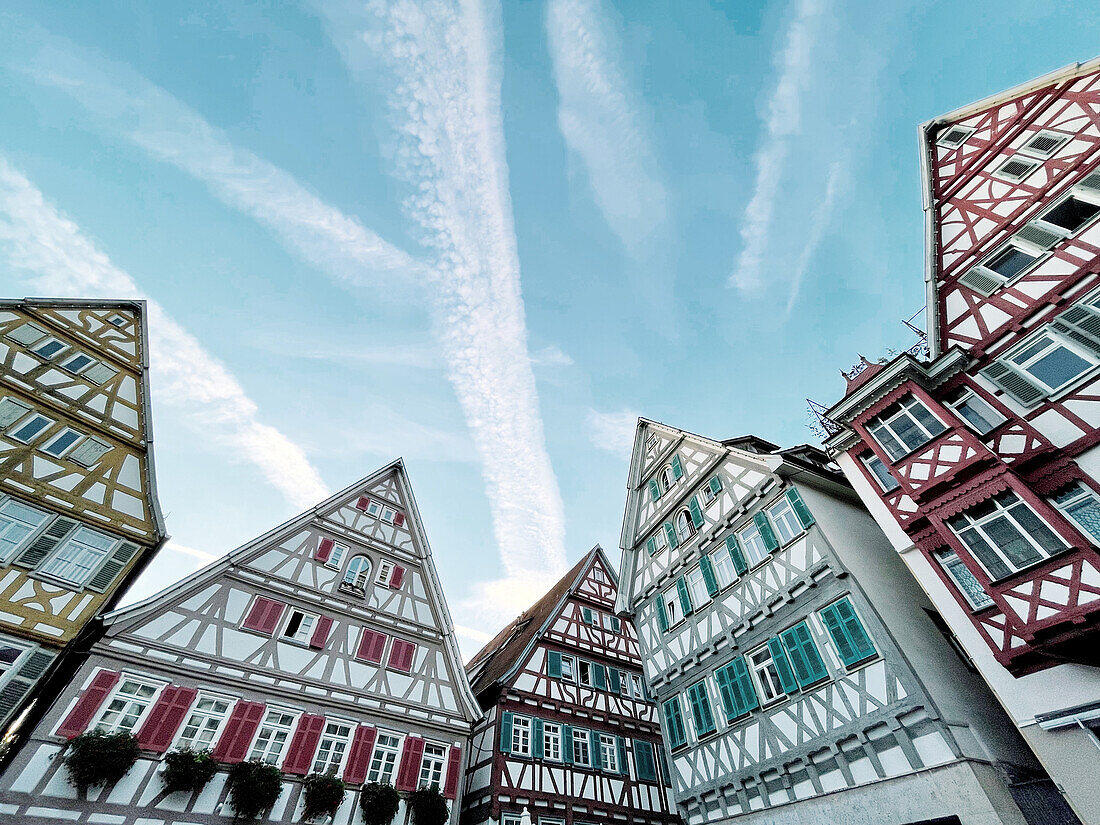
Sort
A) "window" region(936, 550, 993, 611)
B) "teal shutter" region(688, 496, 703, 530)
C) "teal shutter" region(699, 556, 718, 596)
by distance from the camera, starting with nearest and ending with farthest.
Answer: "window" region(936, 550, 993, 611)
"teal shutter" region(699, 556, 718, 596)
"teal shutter" region(688, 496, 703, 530)

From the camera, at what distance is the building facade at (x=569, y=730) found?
16.8 m

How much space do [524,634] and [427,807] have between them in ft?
30.5

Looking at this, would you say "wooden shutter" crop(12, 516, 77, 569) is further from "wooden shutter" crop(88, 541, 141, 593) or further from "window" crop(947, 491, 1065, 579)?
"window" crop(947, 491, 1065, 579)

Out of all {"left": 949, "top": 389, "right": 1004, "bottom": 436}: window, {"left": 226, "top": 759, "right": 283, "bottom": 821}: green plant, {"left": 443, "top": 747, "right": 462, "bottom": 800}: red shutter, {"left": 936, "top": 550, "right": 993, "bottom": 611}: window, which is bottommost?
{"left": 226, "top": 759, "right": 283, "bottom": 821}: green plant

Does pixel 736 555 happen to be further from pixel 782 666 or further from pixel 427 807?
pixel 427 807

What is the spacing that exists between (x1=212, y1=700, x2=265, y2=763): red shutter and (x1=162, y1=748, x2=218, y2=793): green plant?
0.75 m

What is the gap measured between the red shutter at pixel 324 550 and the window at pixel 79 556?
17.9 ft

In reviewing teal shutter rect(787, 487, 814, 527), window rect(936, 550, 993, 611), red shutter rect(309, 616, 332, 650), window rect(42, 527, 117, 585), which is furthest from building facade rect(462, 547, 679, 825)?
window rect(936, 550, 993, 611)

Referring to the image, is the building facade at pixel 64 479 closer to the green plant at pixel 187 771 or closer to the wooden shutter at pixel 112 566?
the wooden shutter at pixel 112 566

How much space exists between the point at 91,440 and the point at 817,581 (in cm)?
2029

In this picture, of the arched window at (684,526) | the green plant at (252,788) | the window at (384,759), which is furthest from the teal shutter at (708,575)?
the green plant at (252,788)

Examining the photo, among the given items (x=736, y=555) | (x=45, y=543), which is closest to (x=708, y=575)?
(x=736, y=555)

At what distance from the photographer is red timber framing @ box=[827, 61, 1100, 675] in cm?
895

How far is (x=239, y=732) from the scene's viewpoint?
13.2 m
